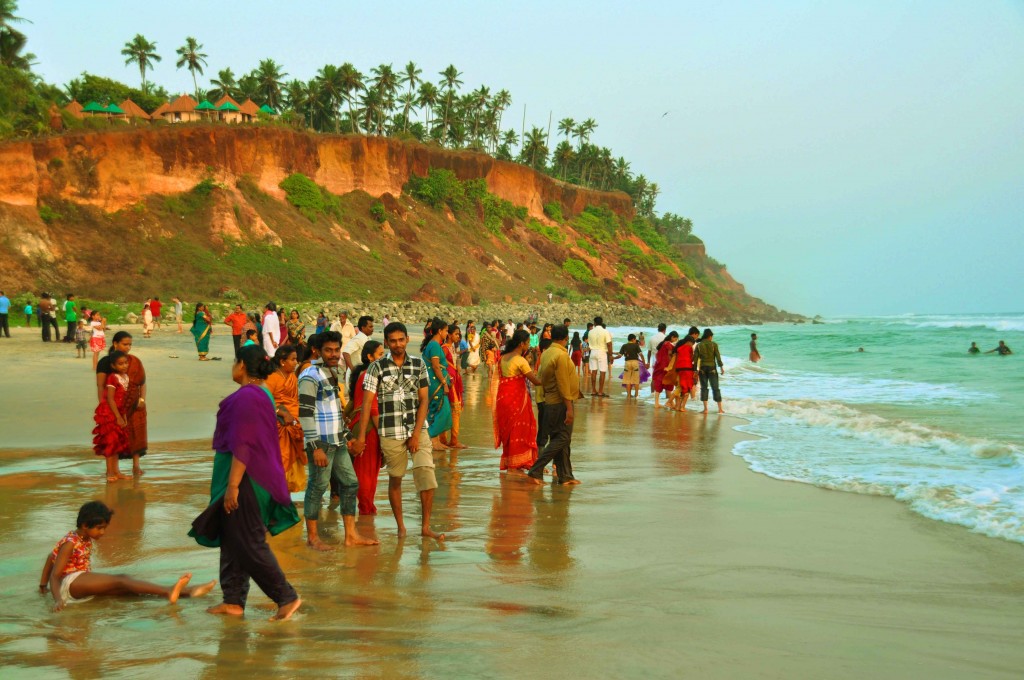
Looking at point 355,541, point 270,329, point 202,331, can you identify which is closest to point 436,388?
point 355,541

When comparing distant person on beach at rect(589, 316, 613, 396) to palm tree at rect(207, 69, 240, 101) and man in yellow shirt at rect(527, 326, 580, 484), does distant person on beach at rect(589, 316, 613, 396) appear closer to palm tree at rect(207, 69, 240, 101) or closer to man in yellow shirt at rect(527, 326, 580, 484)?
man in yellow shirt at rect(527, 326, 580, 484)

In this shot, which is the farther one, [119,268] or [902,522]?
[119,268]

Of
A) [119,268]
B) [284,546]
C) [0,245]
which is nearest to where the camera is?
[284,546]

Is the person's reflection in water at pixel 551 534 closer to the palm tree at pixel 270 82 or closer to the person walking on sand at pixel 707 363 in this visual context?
the person walking on sand at pixel 707 363

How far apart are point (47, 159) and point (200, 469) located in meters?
44.9

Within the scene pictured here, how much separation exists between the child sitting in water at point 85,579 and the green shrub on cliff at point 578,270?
247 feet

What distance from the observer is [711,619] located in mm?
4922

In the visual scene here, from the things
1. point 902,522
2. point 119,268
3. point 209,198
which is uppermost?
point 209,198

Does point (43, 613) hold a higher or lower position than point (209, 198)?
lower

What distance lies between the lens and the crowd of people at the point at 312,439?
4777mm

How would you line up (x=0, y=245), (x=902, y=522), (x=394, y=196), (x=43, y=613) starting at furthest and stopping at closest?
(x=394, y=196) → (x=0, y=245) → (x=902, y=522) → (x=43, y=613)

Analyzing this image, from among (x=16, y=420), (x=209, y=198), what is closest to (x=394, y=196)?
(x=209, y=198)

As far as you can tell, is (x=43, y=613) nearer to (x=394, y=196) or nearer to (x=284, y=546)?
(x=284, y=546)

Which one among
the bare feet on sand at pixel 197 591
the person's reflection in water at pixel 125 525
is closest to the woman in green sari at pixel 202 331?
the person's reflection in water at pixel 125 525
